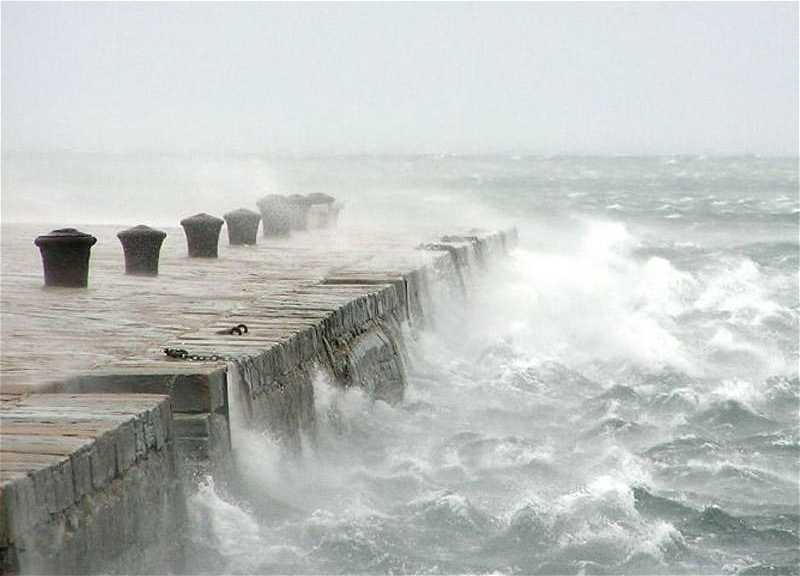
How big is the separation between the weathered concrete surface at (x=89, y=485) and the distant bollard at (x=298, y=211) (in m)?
13.9

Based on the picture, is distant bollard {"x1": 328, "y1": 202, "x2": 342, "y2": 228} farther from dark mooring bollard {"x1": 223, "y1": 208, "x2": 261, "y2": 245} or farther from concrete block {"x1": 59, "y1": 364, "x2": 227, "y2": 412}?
concrete block {"x1": 59, "y1": 364, "x2": 227, "y2": 412}

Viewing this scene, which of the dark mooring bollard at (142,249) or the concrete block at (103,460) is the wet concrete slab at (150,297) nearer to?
the dark mooring bollard at (142,249)

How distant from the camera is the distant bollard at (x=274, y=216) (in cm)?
1998

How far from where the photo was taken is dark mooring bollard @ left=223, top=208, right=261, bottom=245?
18031 mm

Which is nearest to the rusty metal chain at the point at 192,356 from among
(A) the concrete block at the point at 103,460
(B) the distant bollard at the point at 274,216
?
(A) the concrete block at the point at 103,460

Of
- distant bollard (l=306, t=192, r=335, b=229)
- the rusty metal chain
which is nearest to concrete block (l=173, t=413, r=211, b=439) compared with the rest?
the rusty metal chain

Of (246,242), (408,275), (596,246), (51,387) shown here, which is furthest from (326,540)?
(596,246)

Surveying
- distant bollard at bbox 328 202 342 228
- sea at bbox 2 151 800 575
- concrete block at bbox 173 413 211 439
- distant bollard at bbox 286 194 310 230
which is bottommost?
sea at bbox 2 151 800 575

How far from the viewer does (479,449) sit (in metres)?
11.3

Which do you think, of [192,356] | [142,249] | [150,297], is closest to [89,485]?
[192,356]

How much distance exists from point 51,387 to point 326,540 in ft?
5.86

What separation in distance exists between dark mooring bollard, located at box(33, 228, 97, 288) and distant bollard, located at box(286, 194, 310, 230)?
8.50m

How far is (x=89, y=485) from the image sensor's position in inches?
240

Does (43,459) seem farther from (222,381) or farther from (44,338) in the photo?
(44,338)
